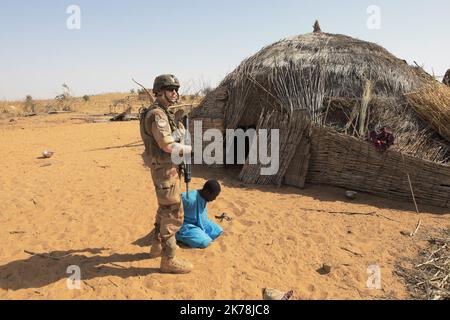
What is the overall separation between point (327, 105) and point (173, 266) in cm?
395

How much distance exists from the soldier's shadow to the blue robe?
470mm


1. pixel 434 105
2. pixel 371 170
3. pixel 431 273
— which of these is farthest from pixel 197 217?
pixel 434 105

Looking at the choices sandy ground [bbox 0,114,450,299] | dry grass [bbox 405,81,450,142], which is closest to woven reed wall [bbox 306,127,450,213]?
sandy ground [bbox 0,114,450,299]

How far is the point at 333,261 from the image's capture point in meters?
3.65

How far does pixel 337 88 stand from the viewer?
6074 millimetres

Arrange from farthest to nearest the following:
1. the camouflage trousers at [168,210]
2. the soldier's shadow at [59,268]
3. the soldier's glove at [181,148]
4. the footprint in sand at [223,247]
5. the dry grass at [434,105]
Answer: the dry grass at [434,105]
the footprint in sand at [223,247]
the soldier's shadow at [59,268]
the camouflage trousers at [168,210]
the soldier's glove at [181,148]

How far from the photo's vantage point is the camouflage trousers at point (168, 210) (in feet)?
10.5

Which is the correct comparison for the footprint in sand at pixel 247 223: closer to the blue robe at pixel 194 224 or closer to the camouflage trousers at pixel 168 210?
the blue robe at pixel 194 224

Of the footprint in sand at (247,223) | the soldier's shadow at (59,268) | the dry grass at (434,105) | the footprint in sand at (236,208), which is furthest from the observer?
the dry grass at (434,105)

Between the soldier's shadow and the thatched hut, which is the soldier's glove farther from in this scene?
the thatched hut

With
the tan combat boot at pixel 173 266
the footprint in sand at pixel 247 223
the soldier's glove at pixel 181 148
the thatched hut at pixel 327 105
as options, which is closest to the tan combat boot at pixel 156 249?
the tan combat boot at pixel 173 266

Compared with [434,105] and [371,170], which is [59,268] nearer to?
[371,170]

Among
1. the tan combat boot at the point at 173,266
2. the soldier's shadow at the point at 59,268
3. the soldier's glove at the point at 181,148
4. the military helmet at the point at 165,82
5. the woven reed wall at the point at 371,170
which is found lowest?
the soldier's shadow at the point at 59,268
